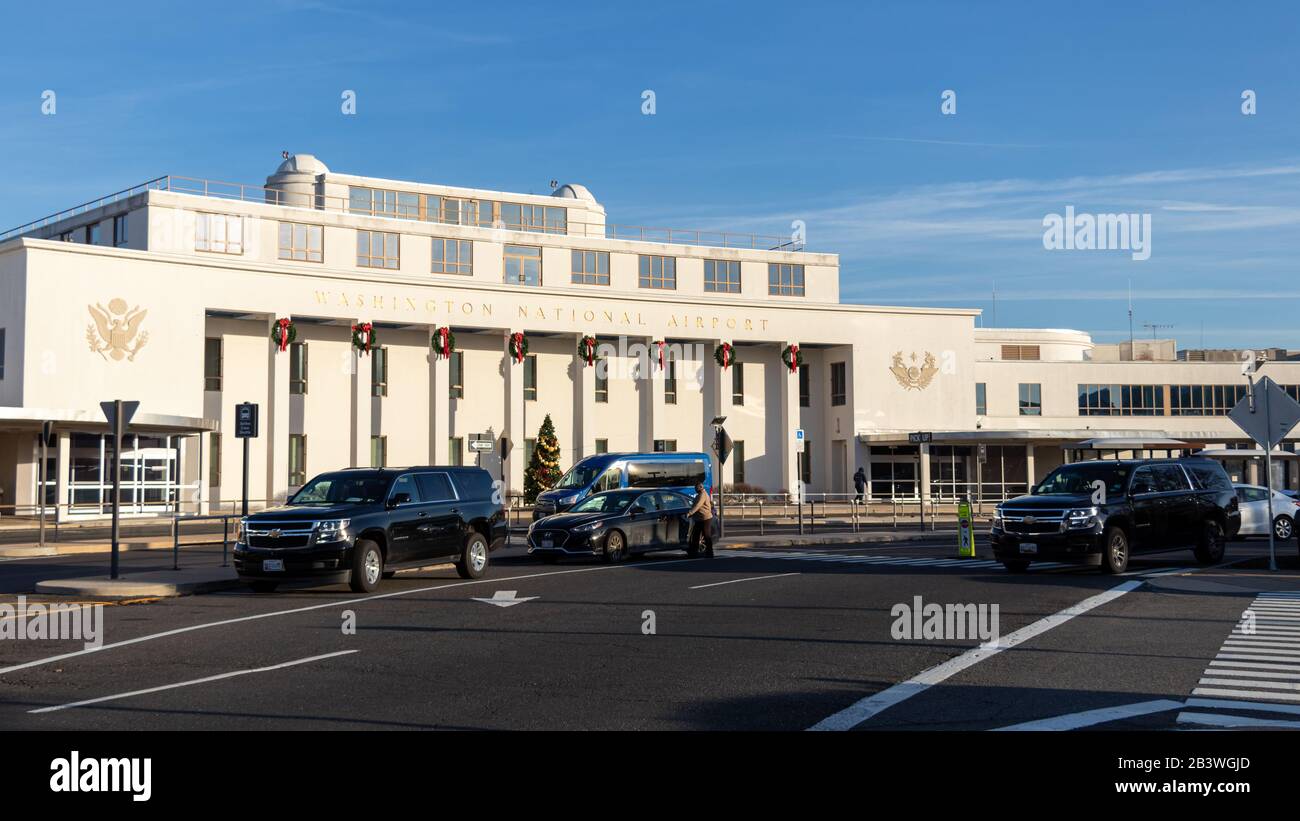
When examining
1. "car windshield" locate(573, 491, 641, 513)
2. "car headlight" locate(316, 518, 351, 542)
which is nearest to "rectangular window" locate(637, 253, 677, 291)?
"car windshield" locate(573, 491, 641, 513)

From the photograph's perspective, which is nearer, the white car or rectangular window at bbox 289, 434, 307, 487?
the white car

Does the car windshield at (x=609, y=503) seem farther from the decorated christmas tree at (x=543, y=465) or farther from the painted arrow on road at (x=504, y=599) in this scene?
the decorated christmas tree at (x=543, y=465)

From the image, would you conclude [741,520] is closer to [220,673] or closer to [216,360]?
[216,360]

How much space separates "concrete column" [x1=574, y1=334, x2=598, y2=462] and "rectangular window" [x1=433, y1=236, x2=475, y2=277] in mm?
5968

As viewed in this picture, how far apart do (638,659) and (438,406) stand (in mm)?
44071

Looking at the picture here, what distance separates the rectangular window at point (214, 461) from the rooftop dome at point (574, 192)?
22.7 meters

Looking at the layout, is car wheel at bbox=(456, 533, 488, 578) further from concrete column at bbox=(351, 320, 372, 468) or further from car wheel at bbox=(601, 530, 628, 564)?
concrete column at bbox=(351, 320, 372, 468)

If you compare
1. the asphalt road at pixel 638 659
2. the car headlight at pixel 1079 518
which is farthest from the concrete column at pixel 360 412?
the car headlight at pixel 1079 518

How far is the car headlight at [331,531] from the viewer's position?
18000mm

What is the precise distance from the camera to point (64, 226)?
56250 mm

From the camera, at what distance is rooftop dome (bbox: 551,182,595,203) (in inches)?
2532

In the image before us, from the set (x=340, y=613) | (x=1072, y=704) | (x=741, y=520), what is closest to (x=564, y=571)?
(x=340, y=613)
